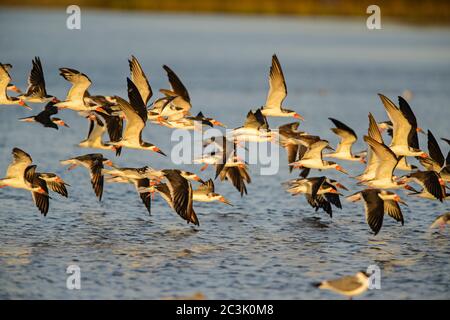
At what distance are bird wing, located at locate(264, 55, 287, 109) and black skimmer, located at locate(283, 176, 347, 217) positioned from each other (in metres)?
1.80

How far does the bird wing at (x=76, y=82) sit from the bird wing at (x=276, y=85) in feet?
12.0

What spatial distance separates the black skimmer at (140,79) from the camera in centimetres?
1850

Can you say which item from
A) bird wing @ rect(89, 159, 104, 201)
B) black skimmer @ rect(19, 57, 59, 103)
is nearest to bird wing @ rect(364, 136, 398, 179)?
bird wing @ rect(89, 159, 104, 201)

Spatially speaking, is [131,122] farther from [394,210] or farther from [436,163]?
[436,163]

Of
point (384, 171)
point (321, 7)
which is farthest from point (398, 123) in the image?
point (321, 7)

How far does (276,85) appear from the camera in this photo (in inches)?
744

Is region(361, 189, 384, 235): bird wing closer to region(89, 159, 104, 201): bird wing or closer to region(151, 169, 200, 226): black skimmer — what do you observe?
region(151, 169, 200, 226): black skimmer

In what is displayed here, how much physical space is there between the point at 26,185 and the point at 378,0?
246ft

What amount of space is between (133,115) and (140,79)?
1708mm

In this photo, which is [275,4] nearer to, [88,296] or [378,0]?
[378,0]

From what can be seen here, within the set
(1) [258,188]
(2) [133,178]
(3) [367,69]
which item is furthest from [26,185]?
(3) [367,69]

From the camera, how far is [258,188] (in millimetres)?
21812

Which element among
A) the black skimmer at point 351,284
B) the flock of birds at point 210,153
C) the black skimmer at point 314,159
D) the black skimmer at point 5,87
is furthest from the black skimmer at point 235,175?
the black skimmer at point 351,284
